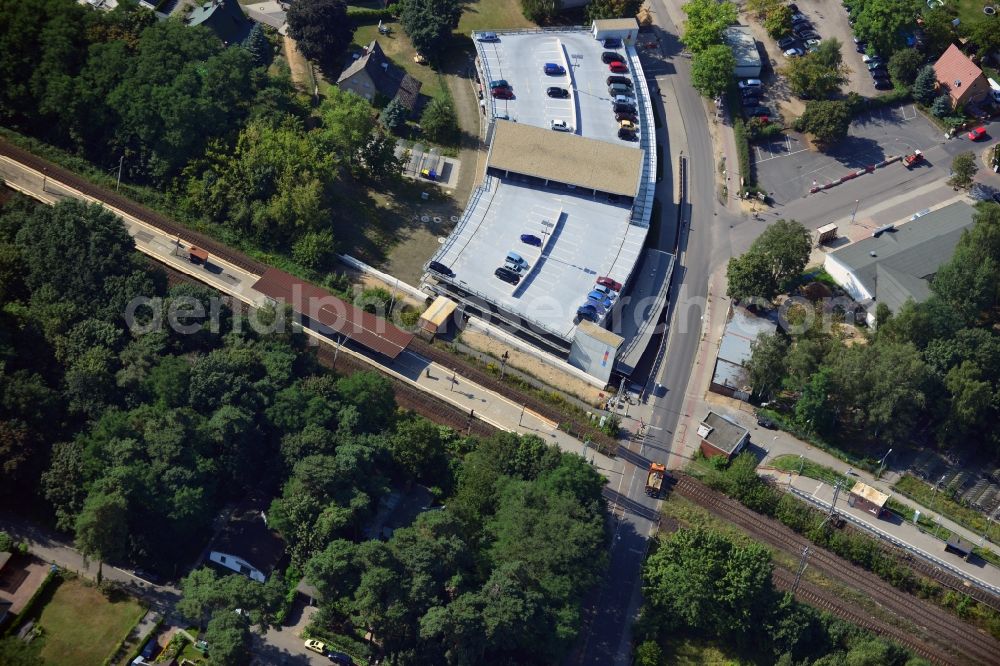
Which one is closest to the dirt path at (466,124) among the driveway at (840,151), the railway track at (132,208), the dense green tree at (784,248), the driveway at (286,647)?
the railway track at (132,208)

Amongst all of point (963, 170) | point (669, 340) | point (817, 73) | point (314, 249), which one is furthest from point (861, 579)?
point (817, 73)

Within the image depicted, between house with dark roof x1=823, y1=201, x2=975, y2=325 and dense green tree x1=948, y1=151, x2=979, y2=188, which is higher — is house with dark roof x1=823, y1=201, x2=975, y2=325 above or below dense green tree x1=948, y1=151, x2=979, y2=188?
below

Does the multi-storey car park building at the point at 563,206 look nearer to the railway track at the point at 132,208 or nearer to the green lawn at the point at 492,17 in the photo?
the green lawn at the point at 492,17

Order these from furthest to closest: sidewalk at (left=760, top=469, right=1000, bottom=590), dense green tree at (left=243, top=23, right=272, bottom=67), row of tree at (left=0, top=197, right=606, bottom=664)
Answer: dense green tree at (left=243, top=23, right=272, bottom=67) → sidewalk at (left=760, top=469, right=1000, bottom=590) → row of tree at (left=0, top=197, right=606, bottom=664)

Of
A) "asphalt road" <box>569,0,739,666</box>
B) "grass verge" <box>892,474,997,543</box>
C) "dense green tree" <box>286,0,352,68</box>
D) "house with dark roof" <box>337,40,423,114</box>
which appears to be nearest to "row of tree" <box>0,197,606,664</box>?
"asphalt road" <box>569,0,739,666</box>

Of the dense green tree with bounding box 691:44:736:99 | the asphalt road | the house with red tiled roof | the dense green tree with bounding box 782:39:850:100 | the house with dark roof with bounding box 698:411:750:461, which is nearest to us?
the asphalt road

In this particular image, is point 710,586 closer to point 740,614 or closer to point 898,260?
point 740,614

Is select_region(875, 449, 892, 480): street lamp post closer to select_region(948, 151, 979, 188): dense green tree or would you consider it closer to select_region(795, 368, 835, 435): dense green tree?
select_region(795, 368, 835, 435): dense green tree

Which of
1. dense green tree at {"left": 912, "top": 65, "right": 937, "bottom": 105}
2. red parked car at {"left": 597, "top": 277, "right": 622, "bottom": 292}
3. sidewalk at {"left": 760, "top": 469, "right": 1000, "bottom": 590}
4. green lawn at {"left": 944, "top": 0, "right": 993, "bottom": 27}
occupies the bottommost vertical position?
sidewalk at {"left": 760, "top": 469, "right": 1000, "bottom": 590}
